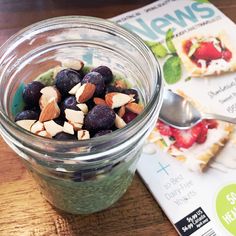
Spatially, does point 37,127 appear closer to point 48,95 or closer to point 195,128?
point 48,95

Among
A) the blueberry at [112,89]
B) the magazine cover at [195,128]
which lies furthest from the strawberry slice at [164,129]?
the blueberry at [112,89]

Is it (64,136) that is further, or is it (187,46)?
(187,46)

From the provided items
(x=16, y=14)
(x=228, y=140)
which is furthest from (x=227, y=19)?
(x=16, y=14)

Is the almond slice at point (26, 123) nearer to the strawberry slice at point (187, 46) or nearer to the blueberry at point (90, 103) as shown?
the blueberry at point (90, 103)

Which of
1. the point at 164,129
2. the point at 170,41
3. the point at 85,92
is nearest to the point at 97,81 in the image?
the point at 85,92

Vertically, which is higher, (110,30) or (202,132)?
(110,30)

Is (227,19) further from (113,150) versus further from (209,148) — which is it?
(113,150)

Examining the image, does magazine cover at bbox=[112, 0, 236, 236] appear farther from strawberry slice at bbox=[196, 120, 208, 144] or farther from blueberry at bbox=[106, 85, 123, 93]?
blueberry at bbox=[106, 85, 123, 93]

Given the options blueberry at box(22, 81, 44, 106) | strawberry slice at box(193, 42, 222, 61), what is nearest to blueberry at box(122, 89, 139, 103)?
blueberry at box(22, 81, 44, 106)

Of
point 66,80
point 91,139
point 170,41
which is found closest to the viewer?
point 91,139
